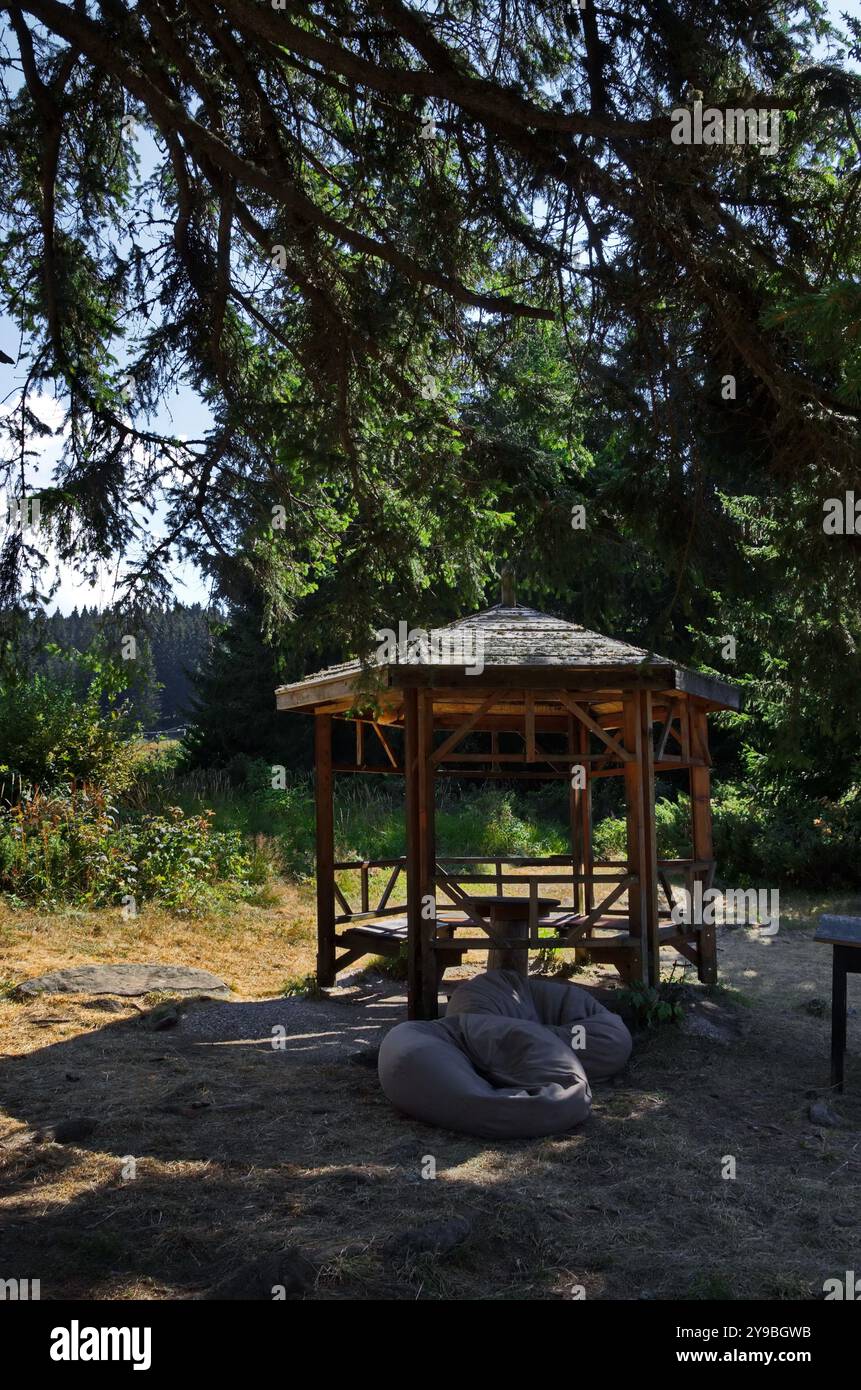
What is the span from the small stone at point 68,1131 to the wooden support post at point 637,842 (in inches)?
191

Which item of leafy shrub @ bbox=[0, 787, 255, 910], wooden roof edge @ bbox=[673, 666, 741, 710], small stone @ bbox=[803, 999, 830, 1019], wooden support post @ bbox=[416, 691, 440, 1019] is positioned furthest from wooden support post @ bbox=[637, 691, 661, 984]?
leafy shrub @ bbox=[0, 787, 255, 910]

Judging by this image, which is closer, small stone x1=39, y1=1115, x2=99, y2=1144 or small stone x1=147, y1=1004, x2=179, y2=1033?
small stone x1=39, y1=1115, x2=99, y2=1144

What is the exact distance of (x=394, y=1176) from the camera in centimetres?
570

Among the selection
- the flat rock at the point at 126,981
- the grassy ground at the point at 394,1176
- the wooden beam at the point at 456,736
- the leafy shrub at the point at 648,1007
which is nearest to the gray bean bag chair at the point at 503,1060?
the grassy ground at the point at 394,1176

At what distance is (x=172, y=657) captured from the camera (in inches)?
1660

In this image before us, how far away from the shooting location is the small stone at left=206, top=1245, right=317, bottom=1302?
4.08m

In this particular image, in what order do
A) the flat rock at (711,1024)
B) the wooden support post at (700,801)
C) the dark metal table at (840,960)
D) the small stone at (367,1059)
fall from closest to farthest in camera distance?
the dark metal table at (840,960) → the small stone at (367,1059) → the flat rock at (711,1024) → the wooden support post at (700,801)

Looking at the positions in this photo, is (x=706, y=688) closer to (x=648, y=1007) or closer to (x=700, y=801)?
(x=700, y=801)

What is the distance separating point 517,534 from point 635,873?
11.8 feet

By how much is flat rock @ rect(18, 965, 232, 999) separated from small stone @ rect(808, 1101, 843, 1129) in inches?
226

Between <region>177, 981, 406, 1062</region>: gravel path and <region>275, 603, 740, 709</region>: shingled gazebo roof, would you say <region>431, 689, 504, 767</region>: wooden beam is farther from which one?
<region>177, 981, 406, 1062</region>: gravel path

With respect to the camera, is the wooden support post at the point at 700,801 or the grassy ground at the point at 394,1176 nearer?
the grassy ground at the point at 394,1176

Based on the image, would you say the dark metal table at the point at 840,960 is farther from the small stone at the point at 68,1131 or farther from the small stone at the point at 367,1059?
the small stone at the point at 68,1131

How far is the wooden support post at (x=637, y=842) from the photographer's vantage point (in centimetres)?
956
